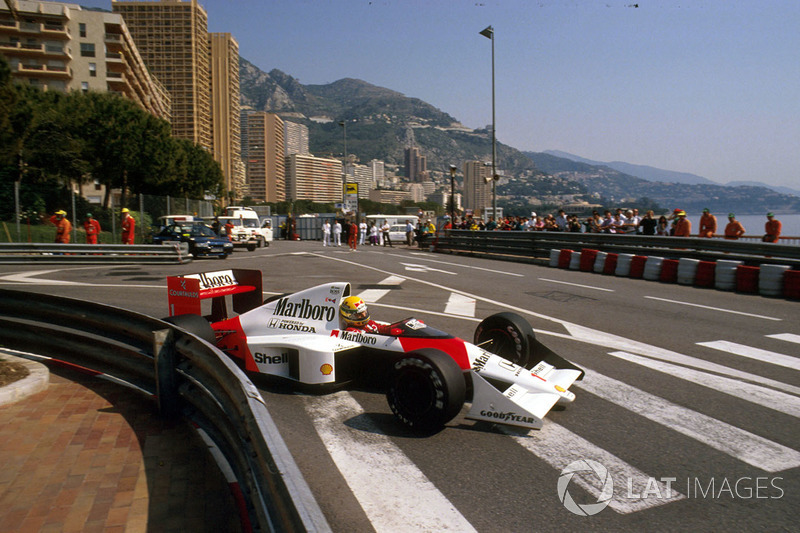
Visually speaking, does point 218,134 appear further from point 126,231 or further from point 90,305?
point 90,305

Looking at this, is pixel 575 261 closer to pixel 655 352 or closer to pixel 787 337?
pixel 787 337

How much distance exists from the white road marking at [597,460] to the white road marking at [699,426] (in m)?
0.89

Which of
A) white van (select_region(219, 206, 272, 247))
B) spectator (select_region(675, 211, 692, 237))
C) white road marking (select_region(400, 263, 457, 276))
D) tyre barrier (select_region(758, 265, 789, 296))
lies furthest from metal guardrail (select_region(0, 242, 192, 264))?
tyre barrier (select_region(758, 265, 789, 296))

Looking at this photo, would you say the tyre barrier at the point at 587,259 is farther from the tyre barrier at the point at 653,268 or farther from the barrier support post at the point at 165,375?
the barrier support post at the point at 165,375

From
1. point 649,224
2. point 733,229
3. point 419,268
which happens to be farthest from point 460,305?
point 733,229

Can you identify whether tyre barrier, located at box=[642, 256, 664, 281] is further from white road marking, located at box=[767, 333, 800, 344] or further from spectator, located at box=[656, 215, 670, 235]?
white road marking, located at box=[767, 333, 800, 344]

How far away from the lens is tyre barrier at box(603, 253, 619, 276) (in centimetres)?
1747

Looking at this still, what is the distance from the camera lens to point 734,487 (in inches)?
155

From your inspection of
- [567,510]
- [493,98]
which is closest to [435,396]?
[567,510]

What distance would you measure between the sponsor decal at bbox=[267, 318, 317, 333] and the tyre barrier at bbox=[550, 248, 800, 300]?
447 inches

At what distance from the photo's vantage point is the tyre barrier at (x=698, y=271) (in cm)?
1304

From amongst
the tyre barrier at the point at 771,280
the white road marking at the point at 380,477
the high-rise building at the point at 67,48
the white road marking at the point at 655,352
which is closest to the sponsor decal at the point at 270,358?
the white road marking at the point at 380,477

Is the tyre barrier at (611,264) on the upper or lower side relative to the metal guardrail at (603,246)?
lower

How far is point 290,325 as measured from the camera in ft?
21.1
